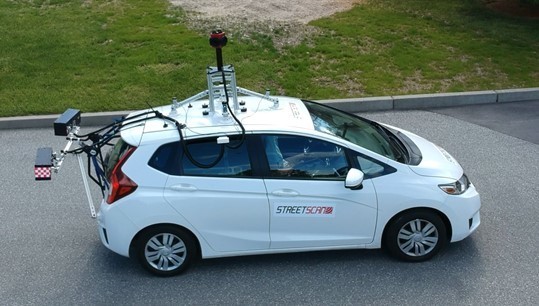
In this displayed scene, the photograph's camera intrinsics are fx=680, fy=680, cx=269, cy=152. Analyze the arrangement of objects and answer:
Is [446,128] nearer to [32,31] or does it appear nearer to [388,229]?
[388,229]

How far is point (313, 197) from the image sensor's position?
6.35 metres

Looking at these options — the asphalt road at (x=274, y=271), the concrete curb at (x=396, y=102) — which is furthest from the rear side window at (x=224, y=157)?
the concrete curb at (x=396, y=102)

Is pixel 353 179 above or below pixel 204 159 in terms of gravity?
below

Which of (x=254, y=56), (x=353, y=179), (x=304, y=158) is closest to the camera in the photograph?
(x=353, y=179)

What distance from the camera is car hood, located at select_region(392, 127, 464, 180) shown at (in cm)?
661

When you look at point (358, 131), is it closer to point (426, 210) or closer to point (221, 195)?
point (426, 210)

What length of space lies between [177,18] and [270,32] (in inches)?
88.7

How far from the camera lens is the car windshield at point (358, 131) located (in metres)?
6.74

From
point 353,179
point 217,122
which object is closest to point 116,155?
point 217,122

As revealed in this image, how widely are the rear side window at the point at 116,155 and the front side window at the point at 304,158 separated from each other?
4.40 ft

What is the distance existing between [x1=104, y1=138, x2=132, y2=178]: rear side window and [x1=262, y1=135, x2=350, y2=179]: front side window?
134 centimetres

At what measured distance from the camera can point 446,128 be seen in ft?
34.5

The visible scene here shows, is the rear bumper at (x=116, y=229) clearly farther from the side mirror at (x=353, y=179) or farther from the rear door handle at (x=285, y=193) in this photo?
the side mirror at (x=353, y=179)

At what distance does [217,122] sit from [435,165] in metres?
2.20
